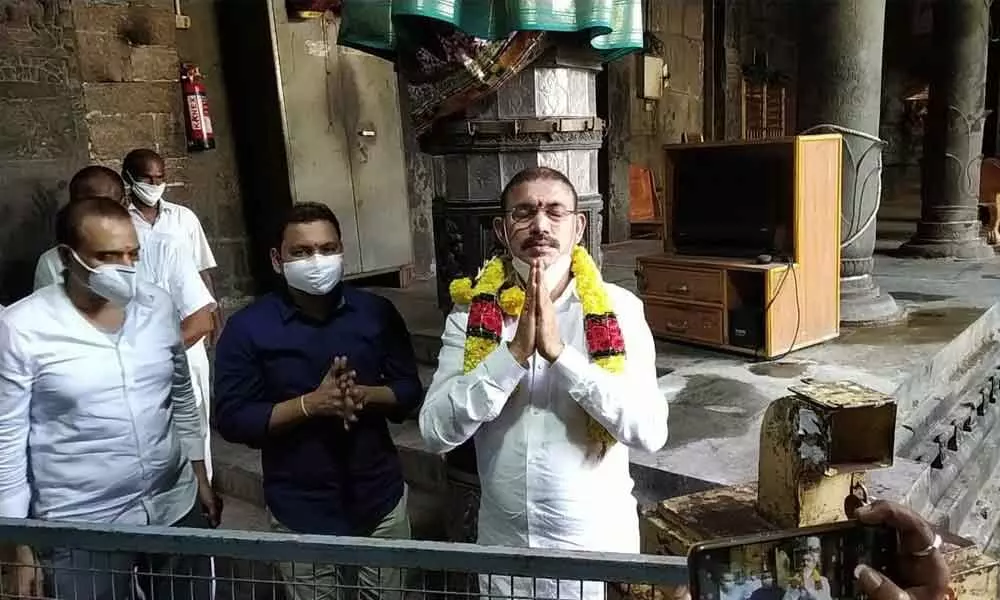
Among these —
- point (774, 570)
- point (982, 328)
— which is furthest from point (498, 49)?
point (982, 328)

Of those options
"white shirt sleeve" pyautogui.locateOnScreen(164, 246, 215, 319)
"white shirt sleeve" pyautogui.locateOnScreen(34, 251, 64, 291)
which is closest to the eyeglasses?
"white shirt sleeve" pyautogui.locateOnScreen(164, 246, 215, 319)

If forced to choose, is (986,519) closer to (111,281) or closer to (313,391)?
(313,391)

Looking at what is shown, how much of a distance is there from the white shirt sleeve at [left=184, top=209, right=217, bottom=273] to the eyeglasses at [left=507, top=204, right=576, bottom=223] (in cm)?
235

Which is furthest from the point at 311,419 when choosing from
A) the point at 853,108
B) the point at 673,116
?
the point at 673,116

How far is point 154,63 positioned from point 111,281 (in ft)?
13.8

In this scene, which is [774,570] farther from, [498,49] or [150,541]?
[498,49]

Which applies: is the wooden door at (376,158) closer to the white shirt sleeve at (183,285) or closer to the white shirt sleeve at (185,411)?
the white shirt sleeve at (183,285)

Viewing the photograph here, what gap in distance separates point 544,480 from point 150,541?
0.81 m

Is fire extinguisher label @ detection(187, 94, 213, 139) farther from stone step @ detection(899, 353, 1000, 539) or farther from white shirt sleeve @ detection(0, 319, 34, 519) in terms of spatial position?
stone step @ detection(899, 353, 1000, 539)

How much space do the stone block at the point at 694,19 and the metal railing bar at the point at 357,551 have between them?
10228mm

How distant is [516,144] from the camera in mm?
2463

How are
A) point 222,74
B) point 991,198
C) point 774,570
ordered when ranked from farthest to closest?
point 991,198, point 222,74, point 774,570

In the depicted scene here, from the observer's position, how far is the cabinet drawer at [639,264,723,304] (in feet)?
14.2

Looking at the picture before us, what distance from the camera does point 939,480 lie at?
364cm
